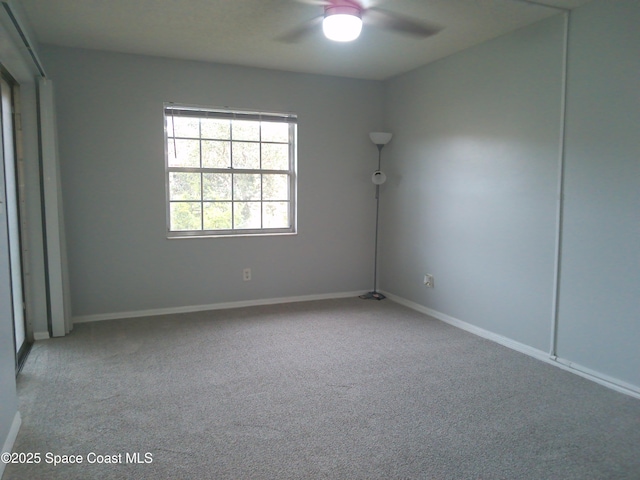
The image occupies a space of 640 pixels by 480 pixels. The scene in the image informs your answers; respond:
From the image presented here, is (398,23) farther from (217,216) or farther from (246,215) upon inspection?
(217,216)

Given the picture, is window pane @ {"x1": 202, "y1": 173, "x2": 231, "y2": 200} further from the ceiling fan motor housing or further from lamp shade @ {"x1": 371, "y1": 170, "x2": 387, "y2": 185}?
the ceiling fan motor housing

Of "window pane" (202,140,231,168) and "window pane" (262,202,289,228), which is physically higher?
"window pane" (202,140,231,168)

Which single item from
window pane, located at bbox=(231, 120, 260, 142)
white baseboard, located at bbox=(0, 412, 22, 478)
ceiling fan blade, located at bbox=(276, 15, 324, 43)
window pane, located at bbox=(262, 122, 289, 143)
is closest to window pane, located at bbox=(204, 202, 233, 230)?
window pane, located at bbox=(231, 120, 260, 142)

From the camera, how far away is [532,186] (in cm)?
332

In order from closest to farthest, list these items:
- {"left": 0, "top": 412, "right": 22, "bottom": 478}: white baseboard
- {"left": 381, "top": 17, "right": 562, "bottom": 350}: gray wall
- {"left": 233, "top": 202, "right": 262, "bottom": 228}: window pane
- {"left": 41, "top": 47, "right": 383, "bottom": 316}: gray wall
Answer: {"left": 0, "top": 412, "right": 22, "bottom": 478}: white baseboard
{"left": 381, "top": 17, "right": 562, "bottom": 350}: gray wall
{"left": 41, "top": 47, "right": 383, "bottom": 316}: gray wall
{"left": 233, "top": 202, "right": 262, "bottom": 228}: window pane

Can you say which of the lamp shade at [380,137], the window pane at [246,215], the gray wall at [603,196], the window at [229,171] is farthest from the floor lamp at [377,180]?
the gray wall at [603,196]

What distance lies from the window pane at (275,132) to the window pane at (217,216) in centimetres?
82

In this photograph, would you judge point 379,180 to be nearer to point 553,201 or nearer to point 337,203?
point 337,203

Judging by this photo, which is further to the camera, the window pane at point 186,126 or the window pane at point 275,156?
the window pane at point 275,156

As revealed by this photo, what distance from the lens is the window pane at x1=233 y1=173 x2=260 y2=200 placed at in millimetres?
4629

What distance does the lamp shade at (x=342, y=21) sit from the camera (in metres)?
2.90

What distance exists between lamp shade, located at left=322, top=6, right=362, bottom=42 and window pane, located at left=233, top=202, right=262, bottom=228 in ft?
7.07

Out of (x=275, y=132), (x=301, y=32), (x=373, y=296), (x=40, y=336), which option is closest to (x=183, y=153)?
(x=275, y=132)

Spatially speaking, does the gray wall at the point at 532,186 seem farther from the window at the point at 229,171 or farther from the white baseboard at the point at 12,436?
the white baseboard at the point at 12,436
